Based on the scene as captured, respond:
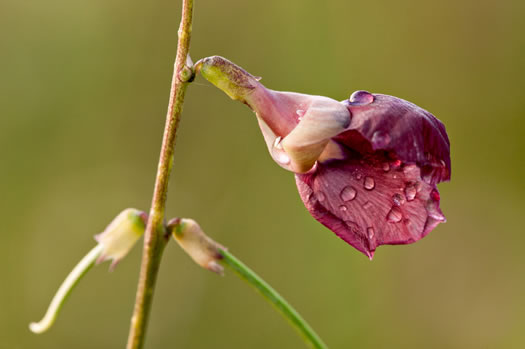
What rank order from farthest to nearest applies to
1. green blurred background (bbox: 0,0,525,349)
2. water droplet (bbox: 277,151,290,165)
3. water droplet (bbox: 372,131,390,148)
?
green blurred background (bbox: 0,0,525,349) < water droplet (bbox: 277,151,290,165) < water droplet (bbox: 372,131,390,148)

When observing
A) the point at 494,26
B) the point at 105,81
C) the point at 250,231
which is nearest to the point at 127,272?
the point at 250,231

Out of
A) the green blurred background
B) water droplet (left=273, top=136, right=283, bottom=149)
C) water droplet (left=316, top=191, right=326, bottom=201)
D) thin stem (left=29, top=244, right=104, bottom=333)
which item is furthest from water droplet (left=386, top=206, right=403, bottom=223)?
the green blurred background

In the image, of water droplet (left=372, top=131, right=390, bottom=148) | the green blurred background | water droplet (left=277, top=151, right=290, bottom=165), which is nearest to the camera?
water droplet (left=372, top=131, right=390, bottom=148)

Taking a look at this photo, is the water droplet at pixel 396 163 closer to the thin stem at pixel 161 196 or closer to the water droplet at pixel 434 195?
the water droplet at pixel 434 195

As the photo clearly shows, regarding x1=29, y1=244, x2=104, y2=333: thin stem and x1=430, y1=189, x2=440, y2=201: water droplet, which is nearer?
x1=430, y1=189, x2=440, y2=201: water droplet

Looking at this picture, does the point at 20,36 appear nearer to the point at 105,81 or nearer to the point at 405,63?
the point at 105,81

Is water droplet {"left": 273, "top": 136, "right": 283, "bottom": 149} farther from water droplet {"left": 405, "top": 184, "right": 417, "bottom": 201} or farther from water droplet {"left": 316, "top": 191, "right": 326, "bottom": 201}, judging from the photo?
water droplet {"left": 405, "top": 184, "right": 417, "bottom": 201}

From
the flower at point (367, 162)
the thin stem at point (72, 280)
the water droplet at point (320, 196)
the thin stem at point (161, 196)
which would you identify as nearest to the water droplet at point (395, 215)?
the flower at point (367, 162)
